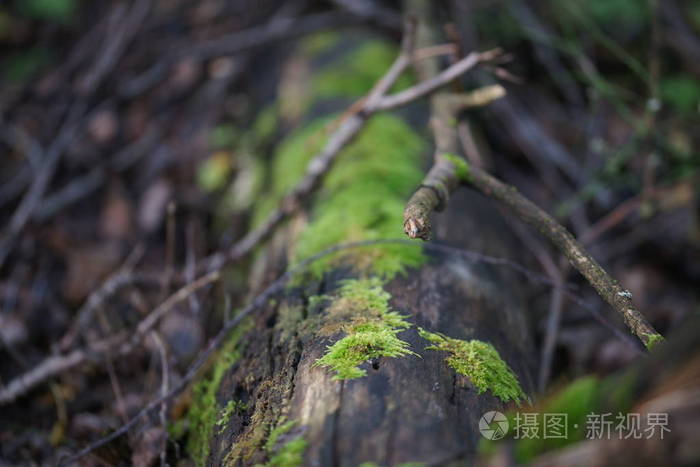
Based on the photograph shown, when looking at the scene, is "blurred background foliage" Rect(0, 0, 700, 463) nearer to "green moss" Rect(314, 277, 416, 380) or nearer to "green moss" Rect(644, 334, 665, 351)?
"green moss" Rect(314, 277, 416, 380)

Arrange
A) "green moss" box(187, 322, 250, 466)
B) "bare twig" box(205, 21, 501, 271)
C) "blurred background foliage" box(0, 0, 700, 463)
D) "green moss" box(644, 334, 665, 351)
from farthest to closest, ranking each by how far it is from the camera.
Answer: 1. "blurred background foliage" box(0, 0, 700, 463)
2. "bare twig" box(205, 21, 501, 271)
3. "green moss" box(187, 322, 250, 466)
4. "green moss" box(644, 334, 665, 351)

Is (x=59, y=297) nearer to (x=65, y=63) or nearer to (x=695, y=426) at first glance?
(x=65, y=63)

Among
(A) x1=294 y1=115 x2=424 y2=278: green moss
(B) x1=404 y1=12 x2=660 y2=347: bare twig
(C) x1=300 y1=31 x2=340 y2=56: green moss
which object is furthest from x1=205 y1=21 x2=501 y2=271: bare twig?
(C) x1=300 y1=31 x2=340 y2=56: green moss

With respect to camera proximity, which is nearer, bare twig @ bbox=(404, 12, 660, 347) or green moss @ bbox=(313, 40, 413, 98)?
bare twig @ bbox=(404, 12, 660, 347)

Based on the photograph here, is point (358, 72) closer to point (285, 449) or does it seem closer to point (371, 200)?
point (371, 200)

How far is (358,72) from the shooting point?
3590 mm

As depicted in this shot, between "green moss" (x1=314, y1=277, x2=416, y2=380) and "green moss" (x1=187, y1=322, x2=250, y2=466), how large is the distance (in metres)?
0.47

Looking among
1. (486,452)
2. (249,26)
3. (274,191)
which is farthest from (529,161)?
(486,452)

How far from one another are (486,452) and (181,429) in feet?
4.50

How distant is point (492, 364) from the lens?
165 centimetres

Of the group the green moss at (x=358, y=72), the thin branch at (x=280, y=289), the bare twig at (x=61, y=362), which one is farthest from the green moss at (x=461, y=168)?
the green moss at (x=358, y=72)

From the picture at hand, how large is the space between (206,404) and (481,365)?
1.05 meters

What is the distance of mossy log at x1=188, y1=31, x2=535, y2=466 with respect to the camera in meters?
1.34

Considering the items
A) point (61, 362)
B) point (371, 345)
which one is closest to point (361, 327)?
point (371, 345)
